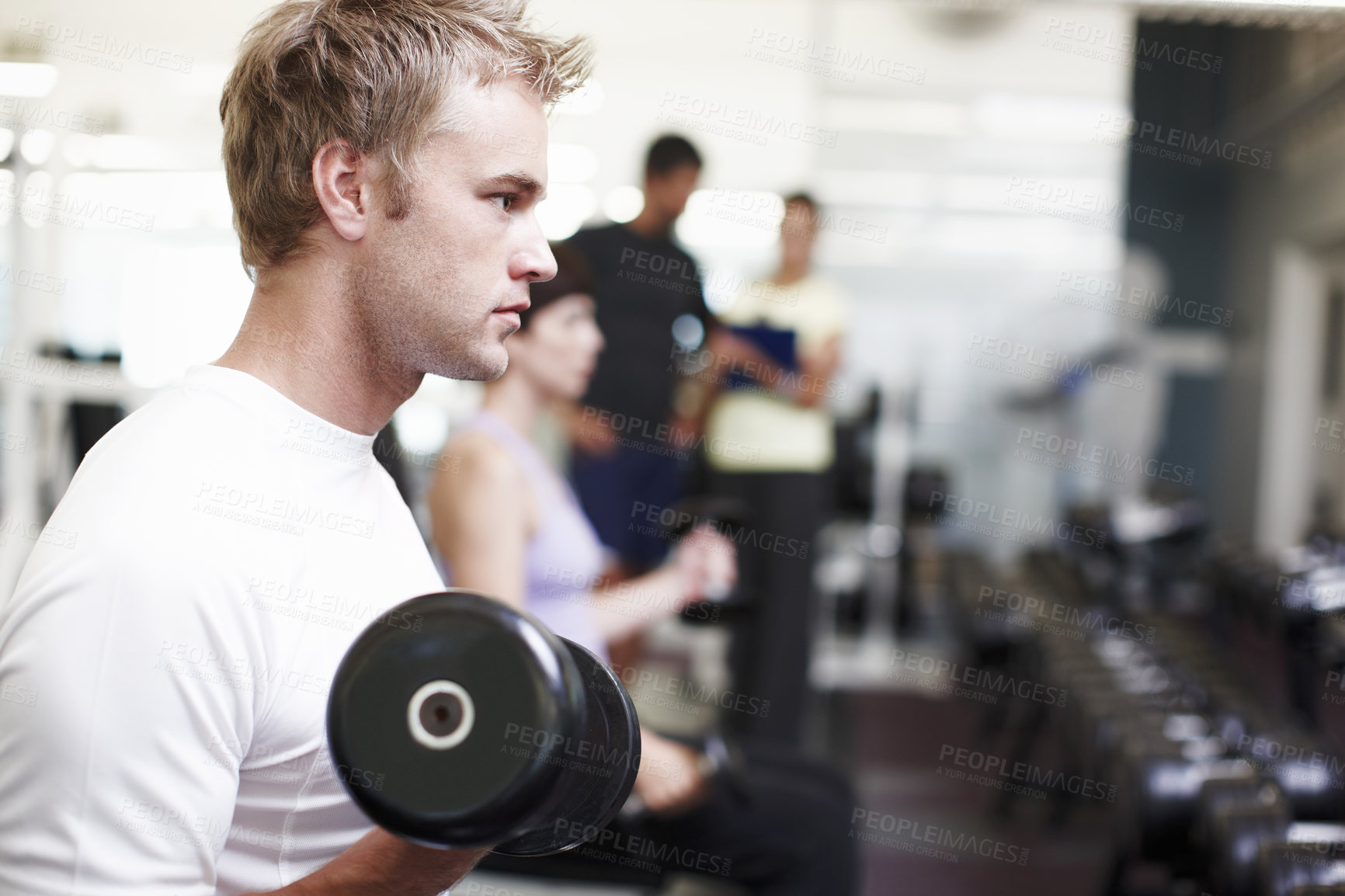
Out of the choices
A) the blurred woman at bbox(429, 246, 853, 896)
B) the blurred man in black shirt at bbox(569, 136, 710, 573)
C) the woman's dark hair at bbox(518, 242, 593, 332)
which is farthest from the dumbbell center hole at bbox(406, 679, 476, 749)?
the blurred man in black shirt at bbox(569, 136, 710, 573)

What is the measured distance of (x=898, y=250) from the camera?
5.19m

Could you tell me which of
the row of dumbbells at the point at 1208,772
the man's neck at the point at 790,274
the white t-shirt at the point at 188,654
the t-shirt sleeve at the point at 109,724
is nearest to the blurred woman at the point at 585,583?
the row of dumbbells at the point at 1208,772

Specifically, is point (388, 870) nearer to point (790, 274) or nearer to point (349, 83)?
point (349, 83)

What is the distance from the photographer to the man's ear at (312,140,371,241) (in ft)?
2.77

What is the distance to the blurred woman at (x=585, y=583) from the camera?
1.50 metres

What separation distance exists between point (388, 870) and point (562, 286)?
48.0 inches

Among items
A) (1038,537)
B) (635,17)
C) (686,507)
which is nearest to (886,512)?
(1038,537)

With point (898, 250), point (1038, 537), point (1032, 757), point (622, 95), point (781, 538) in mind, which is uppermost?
point (622, 95)

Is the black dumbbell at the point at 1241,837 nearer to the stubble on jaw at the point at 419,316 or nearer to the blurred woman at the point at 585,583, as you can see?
the blurred woman at the point at 585,583

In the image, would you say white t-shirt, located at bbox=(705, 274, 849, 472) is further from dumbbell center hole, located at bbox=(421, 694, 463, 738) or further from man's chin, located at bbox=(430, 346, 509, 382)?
dumbbell center hole, located at bbox=(421, 694, 463, 738)

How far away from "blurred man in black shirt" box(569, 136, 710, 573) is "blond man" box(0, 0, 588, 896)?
176 centimetres

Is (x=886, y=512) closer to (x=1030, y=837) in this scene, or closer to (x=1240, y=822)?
(x=1030, y=837)

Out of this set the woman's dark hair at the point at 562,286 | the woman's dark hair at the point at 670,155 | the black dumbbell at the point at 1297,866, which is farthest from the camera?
the woman's dark hair at the point at 670,155

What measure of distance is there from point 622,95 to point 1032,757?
317 centimetres
